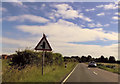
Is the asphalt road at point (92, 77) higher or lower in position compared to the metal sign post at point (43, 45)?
lower

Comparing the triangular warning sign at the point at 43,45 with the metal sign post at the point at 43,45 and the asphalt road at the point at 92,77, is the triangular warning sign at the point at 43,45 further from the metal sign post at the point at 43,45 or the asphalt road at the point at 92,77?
the asphalt road at the point at 92,77

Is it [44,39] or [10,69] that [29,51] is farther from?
[10,69]

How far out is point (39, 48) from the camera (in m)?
11.6

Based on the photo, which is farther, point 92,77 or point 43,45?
point 92,77

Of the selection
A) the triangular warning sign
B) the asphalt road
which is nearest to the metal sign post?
the triangular warning sign

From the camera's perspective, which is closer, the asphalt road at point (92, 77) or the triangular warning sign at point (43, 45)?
the asphalt road at point (92, 77)

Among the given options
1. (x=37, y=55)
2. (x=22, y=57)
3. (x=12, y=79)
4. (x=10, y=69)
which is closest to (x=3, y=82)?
(x=12, y=79)

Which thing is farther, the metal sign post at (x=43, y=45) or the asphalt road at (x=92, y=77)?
the metal sign post at (x=43, y=45)

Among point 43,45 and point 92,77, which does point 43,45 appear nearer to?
point 43,45

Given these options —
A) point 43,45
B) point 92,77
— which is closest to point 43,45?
point 43,45

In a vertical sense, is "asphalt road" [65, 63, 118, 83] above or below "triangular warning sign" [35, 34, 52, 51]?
below

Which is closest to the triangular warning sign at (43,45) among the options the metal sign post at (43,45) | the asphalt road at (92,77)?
the metal sign post at (43,45)

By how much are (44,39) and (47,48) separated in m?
0.79

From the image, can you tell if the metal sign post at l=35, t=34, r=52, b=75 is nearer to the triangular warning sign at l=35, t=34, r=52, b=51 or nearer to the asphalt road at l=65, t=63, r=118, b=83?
the triangular warning sign at l=35, t=34, r=52, b=51
